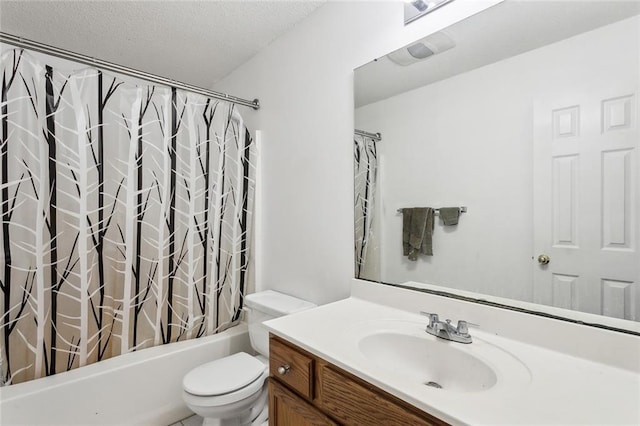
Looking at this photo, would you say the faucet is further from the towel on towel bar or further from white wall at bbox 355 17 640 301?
the towel on towel bar

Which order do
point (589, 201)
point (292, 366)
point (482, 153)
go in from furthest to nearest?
1. point (482, 153)
2. point (292, 366)
3. point (589, 201)

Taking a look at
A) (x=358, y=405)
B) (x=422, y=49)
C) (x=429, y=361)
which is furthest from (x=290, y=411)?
(x=422, y=49)

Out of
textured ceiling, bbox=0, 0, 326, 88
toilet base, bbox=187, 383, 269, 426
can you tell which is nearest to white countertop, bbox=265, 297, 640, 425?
toilet base, bbox=187, 383, 269, 426

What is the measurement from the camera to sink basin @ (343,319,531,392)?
826mm

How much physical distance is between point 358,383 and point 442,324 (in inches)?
15.4

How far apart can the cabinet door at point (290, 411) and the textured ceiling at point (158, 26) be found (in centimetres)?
187

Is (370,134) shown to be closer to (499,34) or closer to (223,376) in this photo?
(499,34)

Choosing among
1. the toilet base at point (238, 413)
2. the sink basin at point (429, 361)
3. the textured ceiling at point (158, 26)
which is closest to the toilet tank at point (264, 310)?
the toilet base at point (238, 413)

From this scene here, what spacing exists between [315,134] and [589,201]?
1.23 metres

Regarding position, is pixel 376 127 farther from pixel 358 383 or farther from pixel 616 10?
pixel 358 383

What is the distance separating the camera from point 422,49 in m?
1.27

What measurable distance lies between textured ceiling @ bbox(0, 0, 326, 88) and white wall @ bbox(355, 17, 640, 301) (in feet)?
3.20

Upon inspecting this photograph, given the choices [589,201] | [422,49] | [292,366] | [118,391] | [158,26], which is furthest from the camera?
[158,26]

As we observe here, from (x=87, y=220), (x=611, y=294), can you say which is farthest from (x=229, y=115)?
(x=611, y=294)
